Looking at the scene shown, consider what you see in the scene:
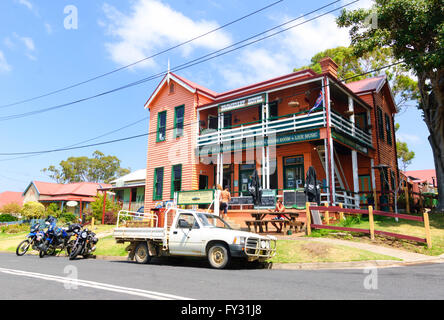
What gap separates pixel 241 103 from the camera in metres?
20.3

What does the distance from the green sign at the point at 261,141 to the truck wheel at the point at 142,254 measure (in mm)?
9793

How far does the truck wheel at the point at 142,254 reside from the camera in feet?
35.6

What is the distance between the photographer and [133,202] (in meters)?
32.5

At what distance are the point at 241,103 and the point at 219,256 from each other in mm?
12700

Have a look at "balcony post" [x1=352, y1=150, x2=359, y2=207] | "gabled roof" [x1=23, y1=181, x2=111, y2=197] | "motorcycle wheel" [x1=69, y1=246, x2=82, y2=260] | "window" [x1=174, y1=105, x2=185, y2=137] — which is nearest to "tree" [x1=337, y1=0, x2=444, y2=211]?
"balcony post" [x1=352, y1=150, x2=359, y2=207]

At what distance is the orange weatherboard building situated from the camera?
18031mm

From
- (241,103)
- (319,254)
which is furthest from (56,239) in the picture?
(241,103)

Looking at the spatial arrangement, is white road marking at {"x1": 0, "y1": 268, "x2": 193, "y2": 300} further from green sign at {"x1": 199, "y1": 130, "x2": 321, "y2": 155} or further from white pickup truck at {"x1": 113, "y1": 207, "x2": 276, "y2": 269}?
green sign at {"x1": 199, "y1": 130, "x2": 321, "y2": 155}

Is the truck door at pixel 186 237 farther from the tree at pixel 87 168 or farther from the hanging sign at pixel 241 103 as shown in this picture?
the tree at pixel 87 168

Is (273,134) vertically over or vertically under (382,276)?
over

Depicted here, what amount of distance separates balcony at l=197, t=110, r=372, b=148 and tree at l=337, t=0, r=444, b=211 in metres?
3.88
